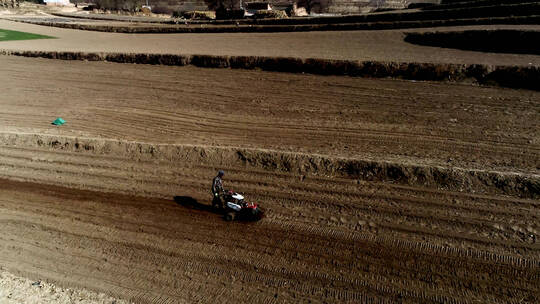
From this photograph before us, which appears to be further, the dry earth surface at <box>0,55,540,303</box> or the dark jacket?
the dark jacket

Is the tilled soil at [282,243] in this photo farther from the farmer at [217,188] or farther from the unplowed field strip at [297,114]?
the unplowed field strip at [297,114]

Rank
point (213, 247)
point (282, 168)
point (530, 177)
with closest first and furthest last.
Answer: point (213, 247) → point (530, 177) → point (282, 168)

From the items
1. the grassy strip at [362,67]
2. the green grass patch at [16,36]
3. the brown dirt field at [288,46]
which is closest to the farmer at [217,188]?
the grassy strip at [362,67]

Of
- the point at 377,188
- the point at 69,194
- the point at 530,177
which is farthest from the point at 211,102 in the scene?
the point at 530,177

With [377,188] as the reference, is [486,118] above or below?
above

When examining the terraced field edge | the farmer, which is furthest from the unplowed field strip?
the farmer

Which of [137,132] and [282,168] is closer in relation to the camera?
[282,168]

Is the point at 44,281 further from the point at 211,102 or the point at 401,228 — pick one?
the point at 211,102

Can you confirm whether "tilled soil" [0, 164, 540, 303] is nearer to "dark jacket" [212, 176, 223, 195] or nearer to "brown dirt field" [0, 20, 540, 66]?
"dark jacket" [212, 176, 223, 195]
